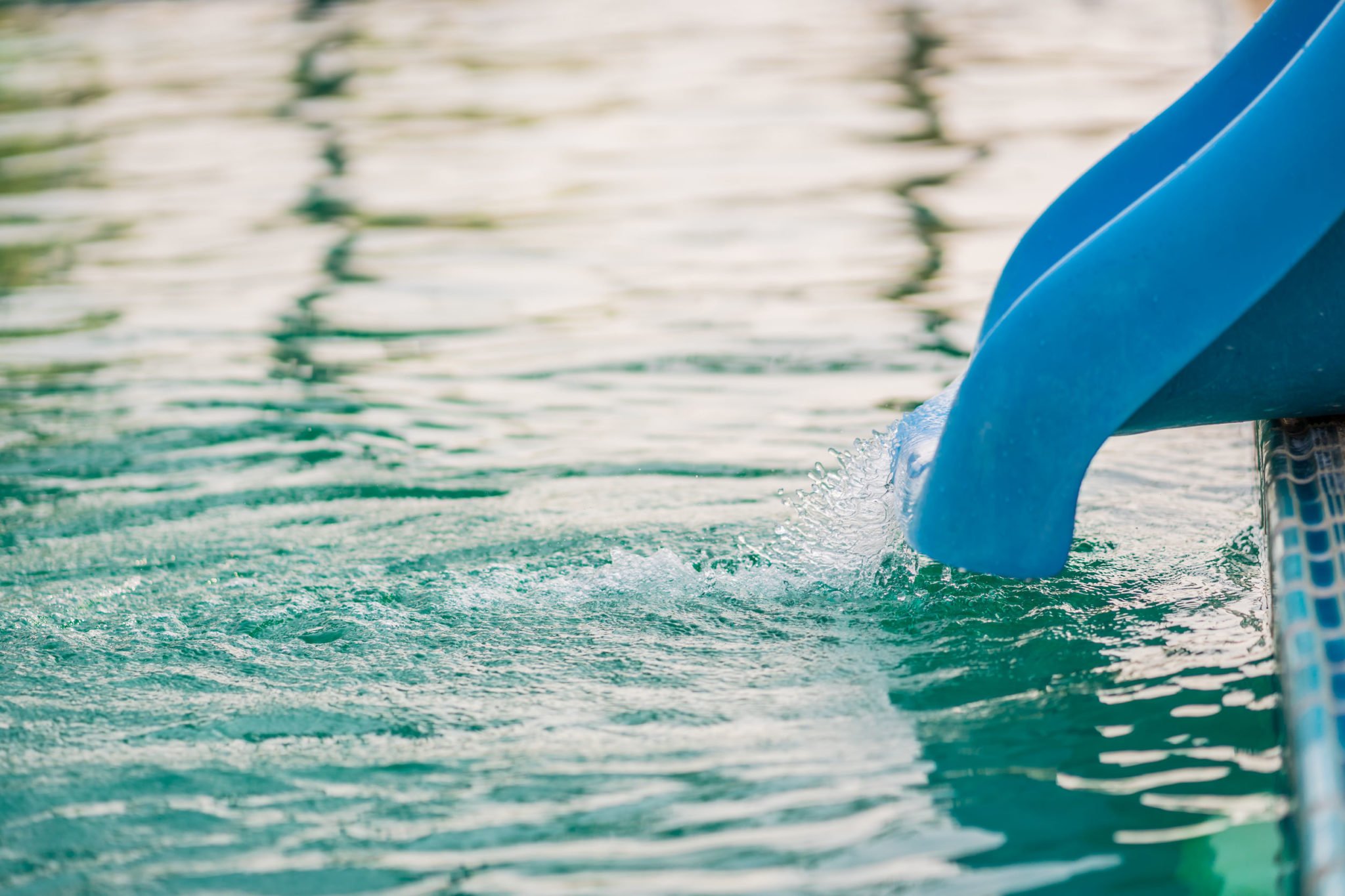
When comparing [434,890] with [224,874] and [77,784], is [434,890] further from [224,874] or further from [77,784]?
[77,784]

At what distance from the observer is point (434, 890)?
2051 millimetres

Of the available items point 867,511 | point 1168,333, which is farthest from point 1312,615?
point 867,511

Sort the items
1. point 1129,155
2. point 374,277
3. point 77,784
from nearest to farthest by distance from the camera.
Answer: point 77,784 → point 1129,155 → point 374,277

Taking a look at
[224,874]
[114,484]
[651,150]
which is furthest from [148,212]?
[224,874]

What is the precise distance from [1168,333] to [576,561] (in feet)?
4.07

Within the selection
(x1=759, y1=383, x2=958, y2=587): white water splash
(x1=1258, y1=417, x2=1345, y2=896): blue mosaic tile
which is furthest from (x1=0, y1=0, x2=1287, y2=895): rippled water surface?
(x1=1258, y1=417, x2=1345, y2=896): blue mosaic tile

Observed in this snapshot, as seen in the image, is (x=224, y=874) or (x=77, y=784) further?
(x=77, y=784)

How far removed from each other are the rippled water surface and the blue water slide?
0.24 m

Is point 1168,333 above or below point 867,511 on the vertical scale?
above

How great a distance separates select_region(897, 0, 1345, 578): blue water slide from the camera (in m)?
2.35

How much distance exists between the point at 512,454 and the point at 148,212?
141 inches

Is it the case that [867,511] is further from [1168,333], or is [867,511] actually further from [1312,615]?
[1312,615]

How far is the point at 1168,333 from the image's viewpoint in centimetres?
243

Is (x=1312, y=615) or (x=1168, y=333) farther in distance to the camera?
(x=1168, y=333)
